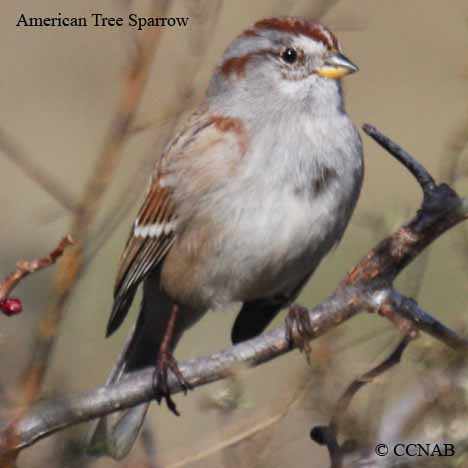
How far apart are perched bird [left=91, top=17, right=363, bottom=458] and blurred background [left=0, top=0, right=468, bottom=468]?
0.46 feet

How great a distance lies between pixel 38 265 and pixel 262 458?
30.3 inches

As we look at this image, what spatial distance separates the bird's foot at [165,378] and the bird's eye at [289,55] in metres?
0.92

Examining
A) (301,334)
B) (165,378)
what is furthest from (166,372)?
(301,334)

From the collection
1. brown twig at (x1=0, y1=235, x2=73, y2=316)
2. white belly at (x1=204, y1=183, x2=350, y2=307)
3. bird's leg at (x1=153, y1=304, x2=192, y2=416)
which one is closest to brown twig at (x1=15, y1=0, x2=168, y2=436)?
brown twig at (x1=0, y1=235, x2=73, y2=316)

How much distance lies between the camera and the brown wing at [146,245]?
145 inches

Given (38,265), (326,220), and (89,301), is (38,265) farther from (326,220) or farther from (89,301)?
(89,301)

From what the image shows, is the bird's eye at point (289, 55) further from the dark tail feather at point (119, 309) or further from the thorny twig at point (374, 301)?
the thorny twig at point (374, 301)

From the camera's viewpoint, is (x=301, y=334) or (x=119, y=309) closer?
(x=301, y=334)

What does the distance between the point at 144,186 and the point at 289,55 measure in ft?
3.52

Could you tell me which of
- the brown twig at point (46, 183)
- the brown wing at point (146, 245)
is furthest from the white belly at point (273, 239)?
the brown twig at point (46, 183)

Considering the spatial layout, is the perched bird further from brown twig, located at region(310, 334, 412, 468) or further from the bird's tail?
brown twig, located at region(310, 334, 412, 468)

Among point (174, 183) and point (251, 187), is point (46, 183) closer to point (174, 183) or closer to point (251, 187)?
point (251, 187)

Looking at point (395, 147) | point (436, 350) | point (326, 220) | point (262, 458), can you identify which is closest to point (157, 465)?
point (262, 458)

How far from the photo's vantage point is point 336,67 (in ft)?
11.5
